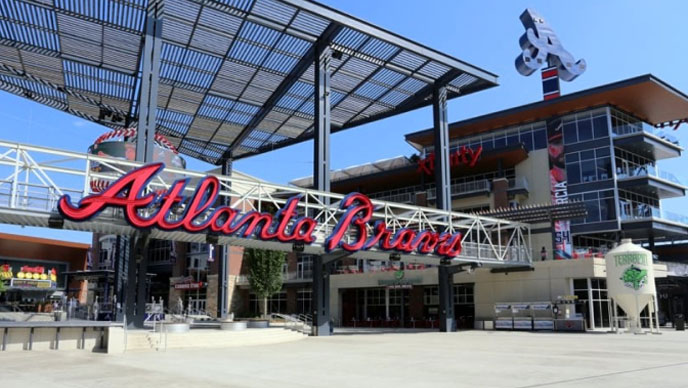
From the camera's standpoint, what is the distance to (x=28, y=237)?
64.8 m

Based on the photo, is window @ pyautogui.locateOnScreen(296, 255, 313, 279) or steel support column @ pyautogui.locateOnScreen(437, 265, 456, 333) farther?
window @ pyautogui.locateOnScreen(296, 255, 313, 279)

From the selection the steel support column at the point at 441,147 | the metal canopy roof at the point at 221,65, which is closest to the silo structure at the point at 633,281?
the steel support column at the point at 441,147

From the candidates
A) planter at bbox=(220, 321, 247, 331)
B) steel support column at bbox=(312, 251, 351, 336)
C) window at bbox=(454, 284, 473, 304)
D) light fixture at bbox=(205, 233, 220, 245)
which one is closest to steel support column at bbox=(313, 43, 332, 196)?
steel support column at bbox=(312, 251, 351, 336)

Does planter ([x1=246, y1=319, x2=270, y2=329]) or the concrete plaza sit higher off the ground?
planter ([x1=246, y1=319, x2=270, y2=329])

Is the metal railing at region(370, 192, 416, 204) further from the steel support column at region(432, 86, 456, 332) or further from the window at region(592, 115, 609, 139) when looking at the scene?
the steel support column at region(432, 86, 456, 332)

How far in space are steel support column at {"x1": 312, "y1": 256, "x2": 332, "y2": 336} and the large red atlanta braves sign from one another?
2235 mm

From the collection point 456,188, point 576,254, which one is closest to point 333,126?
point 456,188

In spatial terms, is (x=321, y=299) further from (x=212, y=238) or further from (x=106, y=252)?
(x=106, y=252)

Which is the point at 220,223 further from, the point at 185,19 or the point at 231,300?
the point at 231,300

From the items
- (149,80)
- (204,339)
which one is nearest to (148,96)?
(149,80)

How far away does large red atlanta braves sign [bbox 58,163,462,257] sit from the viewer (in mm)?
24453

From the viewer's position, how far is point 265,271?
48.8 meters

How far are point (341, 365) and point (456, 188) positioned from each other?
4530 cm

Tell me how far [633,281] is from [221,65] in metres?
29.1
